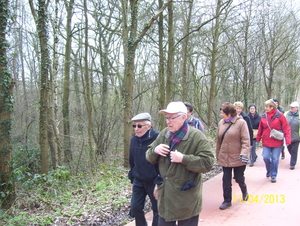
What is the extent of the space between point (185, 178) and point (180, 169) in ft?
0.35

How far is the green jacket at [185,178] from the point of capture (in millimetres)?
2682

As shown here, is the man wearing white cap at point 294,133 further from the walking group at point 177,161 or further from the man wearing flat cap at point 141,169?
the man wearing flat cap at point 141,169

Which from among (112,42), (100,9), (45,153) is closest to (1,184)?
(45,153)

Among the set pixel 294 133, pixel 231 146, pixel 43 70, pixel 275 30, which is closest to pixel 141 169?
pixel 231 146

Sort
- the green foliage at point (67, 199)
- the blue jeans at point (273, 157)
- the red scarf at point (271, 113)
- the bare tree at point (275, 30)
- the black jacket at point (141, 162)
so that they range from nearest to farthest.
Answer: the black jacket at point (141, 162), the green foliage at point (67, 199), the blue jeans at point (273, 157), the red scarf at point (271, 113), the bare tree at point (275, 30)

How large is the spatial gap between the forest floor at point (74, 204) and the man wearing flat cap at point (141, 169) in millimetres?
1129

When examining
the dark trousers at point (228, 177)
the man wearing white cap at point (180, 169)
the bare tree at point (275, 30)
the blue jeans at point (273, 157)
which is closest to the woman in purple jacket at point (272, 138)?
the blue jeans at point (273, 157)

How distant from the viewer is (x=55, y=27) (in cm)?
1021

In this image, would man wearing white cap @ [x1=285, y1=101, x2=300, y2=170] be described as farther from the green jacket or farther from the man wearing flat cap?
the green jacket

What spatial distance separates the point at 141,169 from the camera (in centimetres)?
363

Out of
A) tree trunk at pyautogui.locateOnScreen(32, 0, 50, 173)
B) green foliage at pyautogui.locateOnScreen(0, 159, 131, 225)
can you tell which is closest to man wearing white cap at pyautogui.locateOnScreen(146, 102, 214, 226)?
green foliage at pyautogui.locateOnScreen(0, 159, 131, 225)

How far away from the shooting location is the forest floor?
468 centimetres

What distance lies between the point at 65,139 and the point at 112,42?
267 inches

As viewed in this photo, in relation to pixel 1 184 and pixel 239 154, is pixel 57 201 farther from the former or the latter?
pixel 239 154
